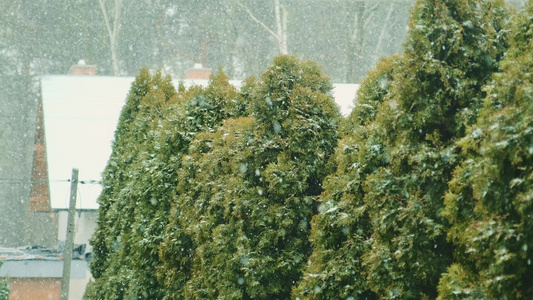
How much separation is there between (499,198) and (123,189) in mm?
9574

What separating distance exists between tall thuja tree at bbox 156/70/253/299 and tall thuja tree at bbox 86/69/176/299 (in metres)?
0.96

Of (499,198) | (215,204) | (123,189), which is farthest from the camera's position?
(123,189)

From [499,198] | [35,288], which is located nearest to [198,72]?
[35,288]

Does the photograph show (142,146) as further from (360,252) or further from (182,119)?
(360,252)

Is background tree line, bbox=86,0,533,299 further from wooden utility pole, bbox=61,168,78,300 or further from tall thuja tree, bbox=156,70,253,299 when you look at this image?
wooden utility pole, bbox=61,168,78,300

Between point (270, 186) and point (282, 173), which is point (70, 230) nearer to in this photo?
point (270, 186)

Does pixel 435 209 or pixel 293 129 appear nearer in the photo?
pixel 435 209

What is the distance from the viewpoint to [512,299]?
5.25 meters

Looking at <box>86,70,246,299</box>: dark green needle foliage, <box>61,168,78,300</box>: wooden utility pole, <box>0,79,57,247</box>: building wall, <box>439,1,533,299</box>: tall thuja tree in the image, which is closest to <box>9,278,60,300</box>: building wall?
<box>61,168,78,300</box>: wooden utility pole

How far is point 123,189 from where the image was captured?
13.9m

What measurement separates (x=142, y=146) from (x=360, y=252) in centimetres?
741

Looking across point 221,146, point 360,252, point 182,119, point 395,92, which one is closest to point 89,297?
point 182,119

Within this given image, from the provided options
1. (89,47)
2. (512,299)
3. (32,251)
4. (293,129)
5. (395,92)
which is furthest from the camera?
(89,47)

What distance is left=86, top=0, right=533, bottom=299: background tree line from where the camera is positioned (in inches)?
215
